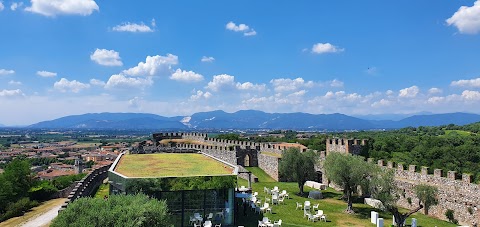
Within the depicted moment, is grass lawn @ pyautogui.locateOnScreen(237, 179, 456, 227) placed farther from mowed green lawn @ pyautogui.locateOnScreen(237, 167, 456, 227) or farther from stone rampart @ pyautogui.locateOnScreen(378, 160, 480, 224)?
stone rampart @ pyautogui.locateOnScreen(378, 160, 480, 224)

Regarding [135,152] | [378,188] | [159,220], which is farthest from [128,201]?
[135,152]

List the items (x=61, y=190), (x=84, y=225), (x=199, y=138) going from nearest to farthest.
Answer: (x=84, y=225), (x=61, y=190), (x=199, y=138)

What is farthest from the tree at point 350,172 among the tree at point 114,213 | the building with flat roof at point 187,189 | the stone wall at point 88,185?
the stone wall at point 88,185

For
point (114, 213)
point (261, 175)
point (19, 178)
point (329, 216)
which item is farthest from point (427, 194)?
point (19, 178)

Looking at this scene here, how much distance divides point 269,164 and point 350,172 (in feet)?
53.5

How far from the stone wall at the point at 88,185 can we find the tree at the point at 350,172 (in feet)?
52.7

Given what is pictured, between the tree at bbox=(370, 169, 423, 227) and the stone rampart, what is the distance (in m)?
3.87

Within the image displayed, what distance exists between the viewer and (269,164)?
41.6 metres

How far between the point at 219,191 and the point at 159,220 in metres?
4.72

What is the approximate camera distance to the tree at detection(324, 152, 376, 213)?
1007 inches

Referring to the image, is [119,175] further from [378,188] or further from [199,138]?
[199,138]

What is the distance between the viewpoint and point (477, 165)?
5228 cm

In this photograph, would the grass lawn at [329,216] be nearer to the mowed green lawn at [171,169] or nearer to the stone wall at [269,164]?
the mowed green lawn at [171,169]

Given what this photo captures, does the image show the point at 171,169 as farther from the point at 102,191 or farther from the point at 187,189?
the point at 102,191
